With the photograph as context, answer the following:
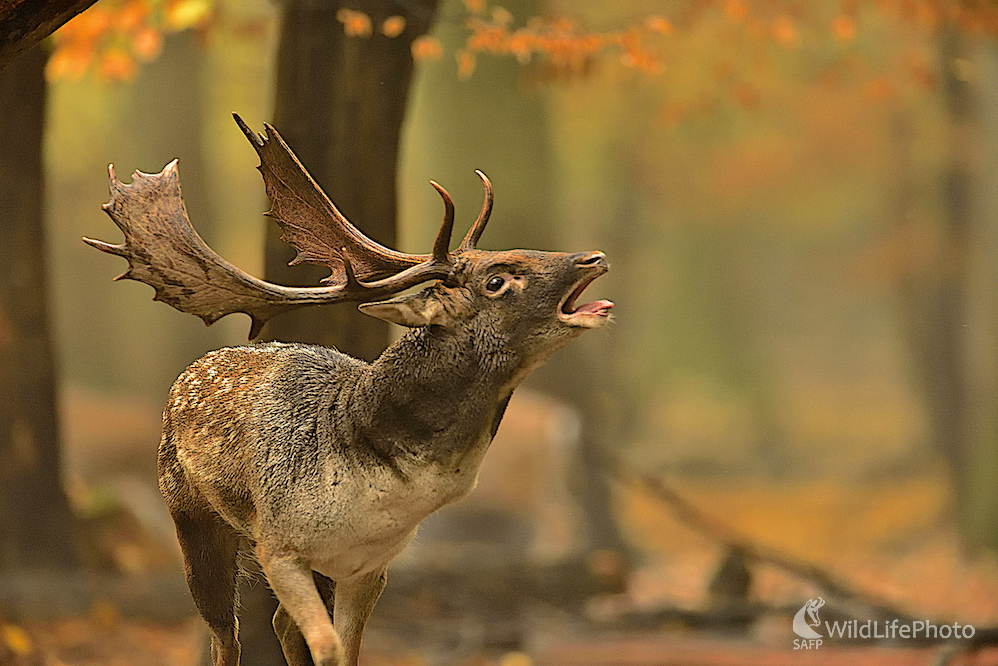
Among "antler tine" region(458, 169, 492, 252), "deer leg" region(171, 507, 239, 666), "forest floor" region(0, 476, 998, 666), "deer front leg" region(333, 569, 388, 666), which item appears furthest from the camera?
"forest floor" region(0, 476, 998, 666)

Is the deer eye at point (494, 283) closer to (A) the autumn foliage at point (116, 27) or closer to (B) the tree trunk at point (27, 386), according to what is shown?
(B) the tree trunk at point (27, 386)

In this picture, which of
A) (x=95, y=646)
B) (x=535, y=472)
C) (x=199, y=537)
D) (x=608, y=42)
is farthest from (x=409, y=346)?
(x=535, y=472)

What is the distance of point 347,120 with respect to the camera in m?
4.01

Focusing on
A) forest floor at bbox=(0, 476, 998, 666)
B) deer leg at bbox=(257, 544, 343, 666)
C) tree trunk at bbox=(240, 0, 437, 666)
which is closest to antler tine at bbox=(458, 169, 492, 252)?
deer leg at bbox=(257, 544, 343, 666)

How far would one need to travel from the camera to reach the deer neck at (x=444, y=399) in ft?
8.12

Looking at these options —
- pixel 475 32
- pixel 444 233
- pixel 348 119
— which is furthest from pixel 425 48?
pixel 444 233

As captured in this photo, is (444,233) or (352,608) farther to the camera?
(352,608)

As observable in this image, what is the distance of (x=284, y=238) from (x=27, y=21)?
80 centimetres

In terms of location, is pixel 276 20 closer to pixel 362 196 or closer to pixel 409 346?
pixel 362 196

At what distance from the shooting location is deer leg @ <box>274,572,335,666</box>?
9.56ft

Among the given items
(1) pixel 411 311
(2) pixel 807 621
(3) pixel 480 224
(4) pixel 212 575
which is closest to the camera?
(1) pixel 411 311

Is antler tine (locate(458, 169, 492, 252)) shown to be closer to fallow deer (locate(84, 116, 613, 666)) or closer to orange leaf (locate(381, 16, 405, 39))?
fallow deer (locate(84, 116, 613, 666))

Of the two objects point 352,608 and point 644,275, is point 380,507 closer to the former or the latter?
point 352,608

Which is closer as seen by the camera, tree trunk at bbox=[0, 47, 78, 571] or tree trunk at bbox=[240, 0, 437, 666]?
tree trunk at bbox=[240, 0, 437, 666]
